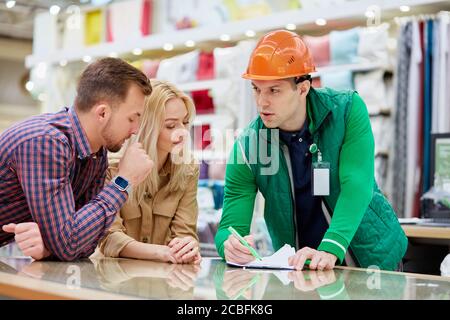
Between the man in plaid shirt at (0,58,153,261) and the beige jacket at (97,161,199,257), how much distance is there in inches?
11.5

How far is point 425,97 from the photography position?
15.6 ft

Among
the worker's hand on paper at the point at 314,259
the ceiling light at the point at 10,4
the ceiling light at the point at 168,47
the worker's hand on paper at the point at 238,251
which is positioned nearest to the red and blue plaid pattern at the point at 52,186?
the worker's hand on paper at the point at 238,251

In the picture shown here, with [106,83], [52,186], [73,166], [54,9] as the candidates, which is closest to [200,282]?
[52,186]

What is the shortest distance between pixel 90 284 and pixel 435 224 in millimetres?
2574

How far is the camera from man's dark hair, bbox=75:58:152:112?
7.83ft

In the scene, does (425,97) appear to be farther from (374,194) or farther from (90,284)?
(90,284)

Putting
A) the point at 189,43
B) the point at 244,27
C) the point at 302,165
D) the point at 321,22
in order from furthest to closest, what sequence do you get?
the point at 189,43 < the point at 244,27 < the point at 321,22 < the point at 302,165

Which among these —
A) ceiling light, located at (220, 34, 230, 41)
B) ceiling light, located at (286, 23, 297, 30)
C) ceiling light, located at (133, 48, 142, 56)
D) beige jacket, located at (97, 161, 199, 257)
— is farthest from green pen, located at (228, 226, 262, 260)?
ceiling light, located at (133, 48, 142, 56)

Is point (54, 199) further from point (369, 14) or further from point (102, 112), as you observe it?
point (369, 14)

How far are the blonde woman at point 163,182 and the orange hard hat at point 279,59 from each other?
46 cm

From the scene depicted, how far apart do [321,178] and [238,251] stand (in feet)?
1.26

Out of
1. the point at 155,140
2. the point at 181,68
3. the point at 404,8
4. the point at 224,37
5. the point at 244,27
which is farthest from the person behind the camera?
the point at 181,68

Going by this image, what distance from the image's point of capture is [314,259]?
2281 mm
